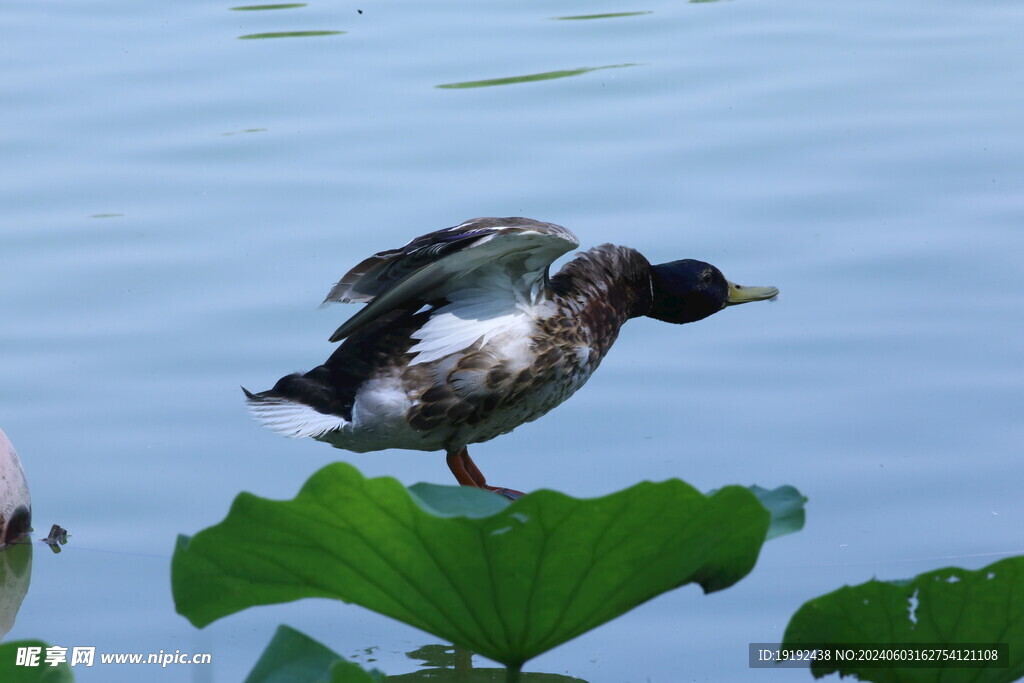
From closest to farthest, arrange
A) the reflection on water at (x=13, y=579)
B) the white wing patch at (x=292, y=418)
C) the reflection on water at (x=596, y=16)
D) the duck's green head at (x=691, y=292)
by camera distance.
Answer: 1. the reflection on water at (x=13, y=579)
2. the white wing patch at (x=292, y=418)
3. the duck's green head at (x=691, y=292)
4. the reflection on water at (x=596, y=16)

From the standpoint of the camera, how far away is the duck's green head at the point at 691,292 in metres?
4.07

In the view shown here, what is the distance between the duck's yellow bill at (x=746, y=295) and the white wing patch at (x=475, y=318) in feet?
3.37

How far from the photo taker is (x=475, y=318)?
11.0ft

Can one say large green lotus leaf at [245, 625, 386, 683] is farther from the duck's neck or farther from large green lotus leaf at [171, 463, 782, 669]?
the duck's neck

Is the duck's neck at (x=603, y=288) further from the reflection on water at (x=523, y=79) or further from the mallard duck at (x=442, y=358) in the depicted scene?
the reflection on water at (x=523, y=79)

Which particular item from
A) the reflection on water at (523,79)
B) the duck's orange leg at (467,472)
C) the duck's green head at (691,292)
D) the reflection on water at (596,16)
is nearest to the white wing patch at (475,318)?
the duck's orange leg at (467,472)

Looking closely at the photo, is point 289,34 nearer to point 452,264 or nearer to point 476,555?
point 452,264

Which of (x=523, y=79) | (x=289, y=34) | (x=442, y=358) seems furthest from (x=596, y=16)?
(x=442, y=358)

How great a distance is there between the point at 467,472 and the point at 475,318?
445 mm

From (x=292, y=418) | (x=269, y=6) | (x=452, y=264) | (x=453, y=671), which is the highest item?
(x=269, y=6)

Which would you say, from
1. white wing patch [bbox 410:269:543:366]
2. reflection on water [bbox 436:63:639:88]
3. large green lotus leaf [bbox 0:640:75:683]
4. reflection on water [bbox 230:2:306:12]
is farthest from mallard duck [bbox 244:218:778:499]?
reflection on water [bbox 230:2:306:12]

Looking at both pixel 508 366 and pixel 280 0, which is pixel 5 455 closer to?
pixel 508 366

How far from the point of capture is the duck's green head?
4074 mm

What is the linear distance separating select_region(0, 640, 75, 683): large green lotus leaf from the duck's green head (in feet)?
9.56
